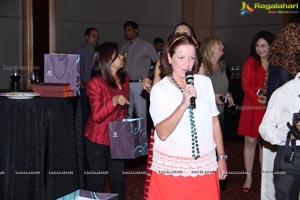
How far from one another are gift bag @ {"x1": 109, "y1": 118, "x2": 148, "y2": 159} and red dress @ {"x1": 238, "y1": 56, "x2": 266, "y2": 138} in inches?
65.2

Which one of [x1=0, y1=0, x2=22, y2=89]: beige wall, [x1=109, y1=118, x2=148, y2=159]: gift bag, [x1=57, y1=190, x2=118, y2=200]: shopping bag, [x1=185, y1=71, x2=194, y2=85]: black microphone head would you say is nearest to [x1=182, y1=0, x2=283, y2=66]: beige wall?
[x1=0, y1=0, x2=22, y2=89]: beige wall

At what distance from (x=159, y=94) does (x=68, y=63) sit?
60.1 inches

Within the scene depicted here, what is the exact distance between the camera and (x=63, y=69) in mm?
3631

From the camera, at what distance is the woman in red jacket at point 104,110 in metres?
3.33

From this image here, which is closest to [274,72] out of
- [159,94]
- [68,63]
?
[159,94]

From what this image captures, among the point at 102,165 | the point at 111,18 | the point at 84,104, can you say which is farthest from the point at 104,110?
the point at 111,18

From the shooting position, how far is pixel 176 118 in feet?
6.93

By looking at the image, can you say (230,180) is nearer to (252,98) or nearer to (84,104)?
(252,98)

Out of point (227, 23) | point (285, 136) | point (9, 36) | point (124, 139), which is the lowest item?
point (124, 139)

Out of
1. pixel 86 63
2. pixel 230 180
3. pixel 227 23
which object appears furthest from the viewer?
pixel 227 23

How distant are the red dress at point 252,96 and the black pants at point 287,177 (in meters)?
1.89

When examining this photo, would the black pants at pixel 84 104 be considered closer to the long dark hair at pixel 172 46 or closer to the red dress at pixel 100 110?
the red dress at pixel 100 110

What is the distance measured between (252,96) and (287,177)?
196 centimetres

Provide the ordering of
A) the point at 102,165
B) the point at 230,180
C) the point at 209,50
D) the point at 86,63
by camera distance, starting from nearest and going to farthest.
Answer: the point at 102,165, the point at 209,50, the point at 230,180, the point at 86,63
